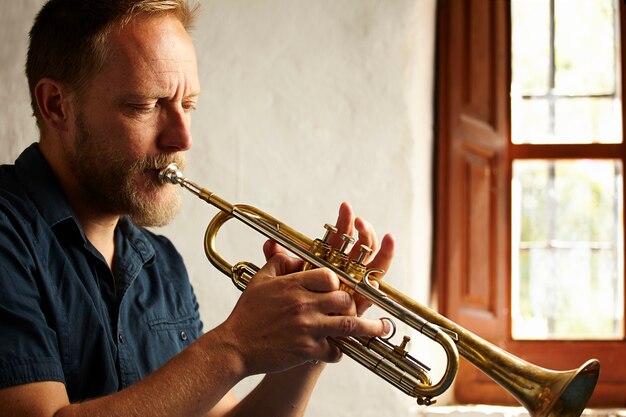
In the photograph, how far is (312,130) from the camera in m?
2.60

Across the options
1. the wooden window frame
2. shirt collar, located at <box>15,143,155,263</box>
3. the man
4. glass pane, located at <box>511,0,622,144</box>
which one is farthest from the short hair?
glass pane, located at <box>511,0,622,144</box>

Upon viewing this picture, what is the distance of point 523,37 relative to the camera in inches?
116

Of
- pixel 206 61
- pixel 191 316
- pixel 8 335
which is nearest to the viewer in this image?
pixel 8 335

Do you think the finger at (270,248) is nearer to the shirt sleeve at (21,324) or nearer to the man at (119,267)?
the man at (119,267)

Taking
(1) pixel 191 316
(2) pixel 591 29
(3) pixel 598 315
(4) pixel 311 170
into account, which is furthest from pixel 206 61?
(3) pixel 598 315

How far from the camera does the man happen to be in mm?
1290

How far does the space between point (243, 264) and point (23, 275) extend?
407mm

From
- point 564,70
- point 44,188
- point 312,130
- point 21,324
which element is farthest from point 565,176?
point 21,324

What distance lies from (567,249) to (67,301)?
6.39 feet

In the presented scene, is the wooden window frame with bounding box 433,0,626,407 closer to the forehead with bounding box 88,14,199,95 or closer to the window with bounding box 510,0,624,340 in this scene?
the window with bounding box 510,0,624,340

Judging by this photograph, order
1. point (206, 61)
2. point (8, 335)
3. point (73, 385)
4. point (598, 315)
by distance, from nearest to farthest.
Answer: point (8, 335) → point (73, 385) → point (206, 61) → point (598, 315)

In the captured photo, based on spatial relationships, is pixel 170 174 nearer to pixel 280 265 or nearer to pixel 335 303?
pixel 280 265

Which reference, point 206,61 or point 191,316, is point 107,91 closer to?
point 191,316

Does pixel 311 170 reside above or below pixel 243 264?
above
